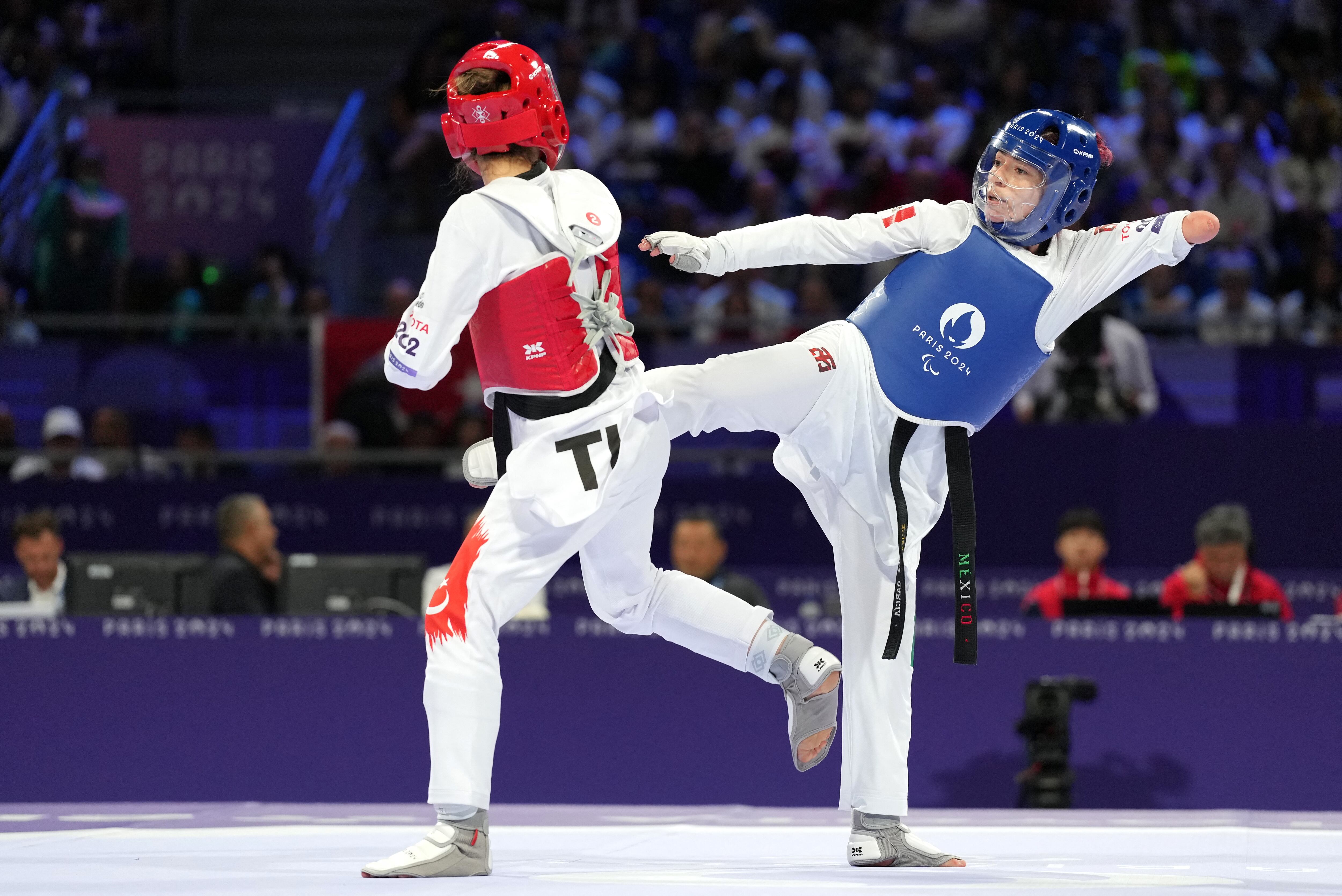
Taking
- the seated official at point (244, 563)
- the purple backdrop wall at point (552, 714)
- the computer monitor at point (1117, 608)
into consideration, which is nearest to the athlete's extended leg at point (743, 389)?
the purple backdrop wall at point (552, 714)

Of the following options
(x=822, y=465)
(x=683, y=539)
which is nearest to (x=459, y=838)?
(x=822, y=465)

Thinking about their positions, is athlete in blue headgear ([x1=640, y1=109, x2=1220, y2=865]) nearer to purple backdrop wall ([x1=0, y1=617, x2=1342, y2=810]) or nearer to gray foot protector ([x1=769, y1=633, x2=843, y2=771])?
gray foot protector ([x1=769, y1=633, x2=843, y2=771])

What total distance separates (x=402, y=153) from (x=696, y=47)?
2.62 metres

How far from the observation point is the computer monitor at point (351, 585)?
7.86 metres

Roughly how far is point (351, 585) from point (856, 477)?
12.0 ft

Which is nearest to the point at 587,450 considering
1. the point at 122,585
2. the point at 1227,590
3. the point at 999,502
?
the point at 122,585

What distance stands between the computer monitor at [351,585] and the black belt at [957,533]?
352 cm

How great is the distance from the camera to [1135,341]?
31.8 feet

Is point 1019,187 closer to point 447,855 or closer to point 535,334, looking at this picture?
point 535,334

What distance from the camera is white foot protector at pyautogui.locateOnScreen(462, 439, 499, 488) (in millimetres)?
4602

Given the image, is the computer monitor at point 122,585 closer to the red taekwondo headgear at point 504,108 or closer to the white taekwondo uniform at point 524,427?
the white taekwondo uniform at point 524,427

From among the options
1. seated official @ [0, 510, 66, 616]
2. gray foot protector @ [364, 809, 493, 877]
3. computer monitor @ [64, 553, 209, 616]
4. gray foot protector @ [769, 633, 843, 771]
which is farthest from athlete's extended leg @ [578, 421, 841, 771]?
seated official @ [0, 510, 66, 616]

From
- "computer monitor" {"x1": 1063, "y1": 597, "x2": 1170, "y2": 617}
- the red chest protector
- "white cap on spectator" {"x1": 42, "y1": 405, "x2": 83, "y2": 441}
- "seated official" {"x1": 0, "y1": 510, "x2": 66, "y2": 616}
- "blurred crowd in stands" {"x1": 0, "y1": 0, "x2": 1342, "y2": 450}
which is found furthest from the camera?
"blurred crowd in stands" {"x1": 0, "y1": 0, "x2": 1342, "y2": 450}

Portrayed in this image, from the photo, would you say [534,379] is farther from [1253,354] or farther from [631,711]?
[1253,354]
